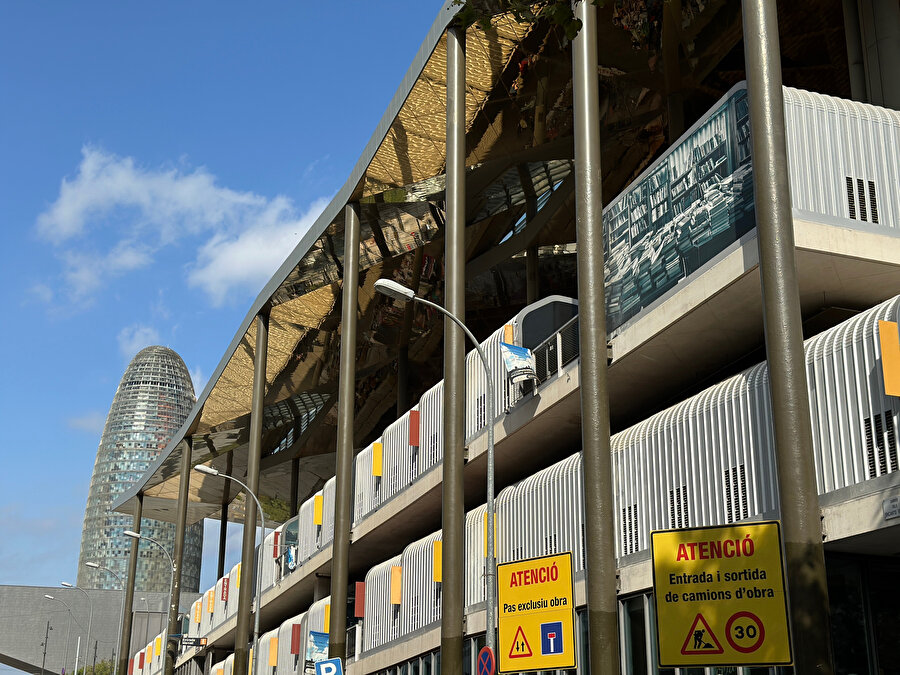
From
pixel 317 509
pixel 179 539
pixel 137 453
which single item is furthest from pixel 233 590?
pixel 137 453

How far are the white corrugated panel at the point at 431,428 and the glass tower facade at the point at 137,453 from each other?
15364 cm

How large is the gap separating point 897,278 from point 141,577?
18119 centimetres

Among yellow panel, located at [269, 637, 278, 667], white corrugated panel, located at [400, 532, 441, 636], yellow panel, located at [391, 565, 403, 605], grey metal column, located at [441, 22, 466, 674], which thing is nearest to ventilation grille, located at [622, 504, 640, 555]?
grey metal column, located at [441, 22, 466, 674]

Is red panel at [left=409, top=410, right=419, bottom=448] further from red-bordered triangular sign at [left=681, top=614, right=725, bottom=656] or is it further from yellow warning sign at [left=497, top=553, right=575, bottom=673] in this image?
red-bordered triangular sign at [left=681, top=614, right=725, bottom=656]

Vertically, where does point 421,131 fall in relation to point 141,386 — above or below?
below

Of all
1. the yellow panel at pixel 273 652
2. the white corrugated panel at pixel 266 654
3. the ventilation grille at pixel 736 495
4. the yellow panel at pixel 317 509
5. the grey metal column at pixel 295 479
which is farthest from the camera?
the grey metal column at pixel 295 479

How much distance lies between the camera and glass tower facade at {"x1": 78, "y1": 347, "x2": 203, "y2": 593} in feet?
590

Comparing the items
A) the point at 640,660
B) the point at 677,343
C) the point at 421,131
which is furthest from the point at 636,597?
the point at 421,131

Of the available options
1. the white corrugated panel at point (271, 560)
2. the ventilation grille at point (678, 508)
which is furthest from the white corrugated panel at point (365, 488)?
the ventilation grille at point (678, 508)

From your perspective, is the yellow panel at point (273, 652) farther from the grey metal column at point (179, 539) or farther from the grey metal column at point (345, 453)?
the grey metal column at point (179, 539)

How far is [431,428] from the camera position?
101 ft

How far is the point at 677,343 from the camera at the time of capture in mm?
20328

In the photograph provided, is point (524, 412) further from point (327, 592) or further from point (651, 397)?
point (327, 592)

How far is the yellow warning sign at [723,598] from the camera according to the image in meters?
10.8
